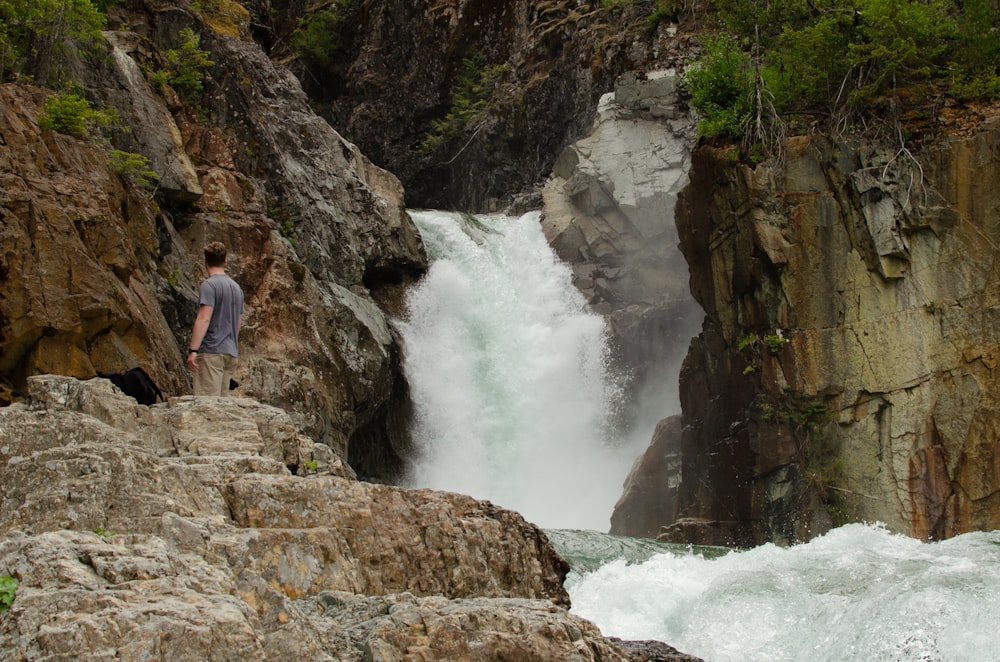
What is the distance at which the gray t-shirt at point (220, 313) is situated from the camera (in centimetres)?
980

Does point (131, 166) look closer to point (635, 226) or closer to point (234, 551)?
point (234, 551)

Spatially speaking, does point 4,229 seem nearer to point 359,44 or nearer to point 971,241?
point 971,241

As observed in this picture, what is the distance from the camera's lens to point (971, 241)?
18938 millimetres

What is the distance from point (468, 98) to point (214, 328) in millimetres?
31484

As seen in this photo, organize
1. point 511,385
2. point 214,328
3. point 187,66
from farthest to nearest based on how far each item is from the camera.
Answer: point 511,385 < point 187,66 < point 214,328

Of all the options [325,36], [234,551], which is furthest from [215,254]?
[325,36]

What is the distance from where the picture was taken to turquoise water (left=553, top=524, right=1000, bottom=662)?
32.9ft

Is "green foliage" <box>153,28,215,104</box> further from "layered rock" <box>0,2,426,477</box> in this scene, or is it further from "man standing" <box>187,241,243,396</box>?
"man standing" <box>187,241,243,396</box>

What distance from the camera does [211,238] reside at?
733 inches

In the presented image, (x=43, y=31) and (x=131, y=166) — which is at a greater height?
(x=43, y=31)

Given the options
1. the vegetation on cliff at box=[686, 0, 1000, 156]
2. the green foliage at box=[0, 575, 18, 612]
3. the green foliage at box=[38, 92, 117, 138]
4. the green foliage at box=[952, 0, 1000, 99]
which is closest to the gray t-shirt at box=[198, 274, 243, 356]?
the green foliage at box=[0, 575, 18, 612]

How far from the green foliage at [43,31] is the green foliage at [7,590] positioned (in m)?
12.7

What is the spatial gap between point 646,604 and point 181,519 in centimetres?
770

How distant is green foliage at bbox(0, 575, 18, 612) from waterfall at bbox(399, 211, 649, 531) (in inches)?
755
